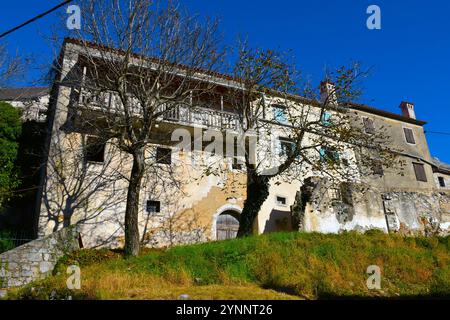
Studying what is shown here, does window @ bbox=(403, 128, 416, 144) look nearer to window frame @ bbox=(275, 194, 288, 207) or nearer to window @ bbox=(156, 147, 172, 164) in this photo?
window frame @ bbox=(275, 194, 288, 207)

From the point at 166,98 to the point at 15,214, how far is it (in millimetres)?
8829

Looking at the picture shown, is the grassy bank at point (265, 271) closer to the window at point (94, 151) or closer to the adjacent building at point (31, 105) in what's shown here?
the window at point (94, 151)

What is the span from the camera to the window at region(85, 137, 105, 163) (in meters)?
17.4

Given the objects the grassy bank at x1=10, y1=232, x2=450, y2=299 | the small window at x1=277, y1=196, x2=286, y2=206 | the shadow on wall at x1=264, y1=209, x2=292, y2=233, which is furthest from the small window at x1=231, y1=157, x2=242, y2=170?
the grassy bank at x1=10, y1=232, x2=450, y2=299

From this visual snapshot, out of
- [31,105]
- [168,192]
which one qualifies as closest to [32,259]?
[168,192]

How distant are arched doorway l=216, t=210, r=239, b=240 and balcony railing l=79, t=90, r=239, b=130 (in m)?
4.30

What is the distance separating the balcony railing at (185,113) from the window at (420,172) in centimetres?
1647

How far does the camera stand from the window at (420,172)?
28.6m

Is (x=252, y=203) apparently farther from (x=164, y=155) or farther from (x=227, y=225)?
(x=164, y=155)

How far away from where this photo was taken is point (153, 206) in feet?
58.1

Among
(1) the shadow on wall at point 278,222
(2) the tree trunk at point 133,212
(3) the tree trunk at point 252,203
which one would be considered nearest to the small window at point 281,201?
→ (1) the shadow on wall at point 278,222

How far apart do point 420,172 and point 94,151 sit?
2356 centimetres
